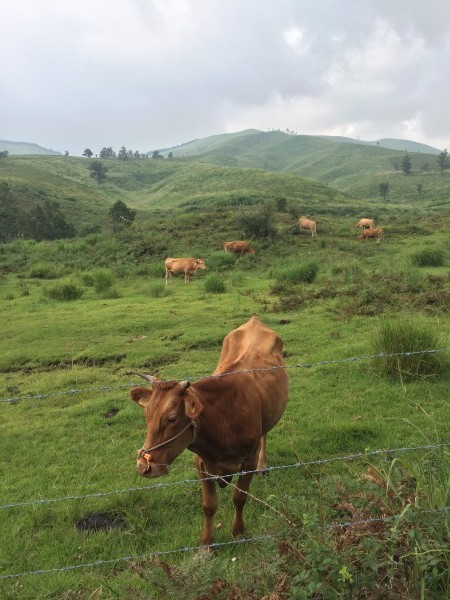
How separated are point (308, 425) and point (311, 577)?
381 centimetres

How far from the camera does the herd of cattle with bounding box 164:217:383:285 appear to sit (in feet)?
67.6

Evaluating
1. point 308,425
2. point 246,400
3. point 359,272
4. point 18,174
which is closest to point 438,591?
point 246,400

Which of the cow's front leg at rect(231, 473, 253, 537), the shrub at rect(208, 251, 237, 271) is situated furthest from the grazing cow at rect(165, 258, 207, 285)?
the cow's front leg at rect(231, 473, 253, 537)

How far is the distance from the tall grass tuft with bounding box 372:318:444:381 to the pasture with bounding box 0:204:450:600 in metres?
0.08

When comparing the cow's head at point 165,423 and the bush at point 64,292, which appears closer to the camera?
the cow's head at point 165,423

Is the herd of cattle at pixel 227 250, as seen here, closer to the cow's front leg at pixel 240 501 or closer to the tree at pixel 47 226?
the cow's front leg at pixel 240 501

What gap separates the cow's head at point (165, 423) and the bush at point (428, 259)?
16406 millimetres

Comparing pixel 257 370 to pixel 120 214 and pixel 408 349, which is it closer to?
pixel 408 349

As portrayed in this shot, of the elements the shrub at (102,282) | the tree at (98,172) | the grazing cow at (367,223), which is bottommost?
the shrub at (102,282)

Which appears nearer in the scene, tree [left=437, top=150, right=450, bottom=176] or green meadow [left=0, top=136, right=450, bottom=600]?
green meadow [left=0, top=136, right=450, bottom=600]

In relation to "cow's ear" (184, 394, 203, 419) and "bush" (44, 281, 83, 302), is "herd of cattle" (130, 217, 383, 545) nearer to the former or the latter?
"cow's ear" (184, 394, 203, 419)

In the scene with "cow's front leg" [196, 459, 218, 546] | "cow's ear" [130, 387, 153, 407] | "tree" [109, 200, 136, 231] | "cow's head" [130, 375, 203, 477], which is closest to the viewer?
"cow's head" [130, 375, 203, 477]

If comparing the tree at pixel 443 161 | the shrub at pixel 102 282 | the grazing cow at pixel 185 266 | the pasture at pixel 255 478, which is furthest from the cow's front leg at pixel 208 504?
the tree at pixel 443 161

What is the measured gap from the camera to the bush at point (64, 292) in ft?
56.3
